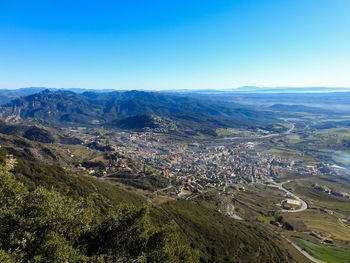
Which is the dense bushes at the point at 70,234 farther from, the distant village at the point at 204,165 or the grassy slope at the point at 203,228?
the distant village at the point at 204,165

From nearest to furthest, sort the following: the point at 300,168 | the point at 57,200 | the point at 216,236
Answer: the point at 57,200
the point at 216,236
the point at 300,168

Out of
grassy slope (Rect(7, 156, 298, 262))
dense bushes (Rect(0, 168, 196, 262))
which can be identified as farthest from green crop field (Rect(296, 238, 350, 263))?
dense bushes (Rect(0, 168, 196, 262))

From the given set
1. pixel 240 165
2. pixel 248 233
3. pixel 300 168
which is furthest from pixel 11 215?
pixel 300 168

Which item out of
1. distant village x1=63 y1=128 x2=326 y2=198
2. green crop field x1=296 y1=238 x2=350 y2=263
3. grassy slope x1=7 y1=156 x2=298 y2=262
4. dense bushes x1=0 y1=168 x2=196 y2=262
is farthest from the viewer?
distant village x1=63 y1=128 x2=326 y2=198

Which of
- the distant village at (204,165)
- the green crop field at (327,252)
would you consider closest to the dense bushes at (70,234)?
the green crop field at (327,252)

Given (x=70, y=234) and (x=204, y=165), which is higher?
(x=70, y=234)

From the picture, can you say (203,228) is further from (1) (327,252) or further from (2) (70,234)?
(2) (70,234)

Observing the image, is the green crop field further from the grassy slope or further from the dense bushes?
the dense bushes

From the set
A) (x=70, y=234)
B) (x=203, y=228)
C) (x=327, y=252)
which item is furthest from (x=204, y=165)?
(x=70, y=234)

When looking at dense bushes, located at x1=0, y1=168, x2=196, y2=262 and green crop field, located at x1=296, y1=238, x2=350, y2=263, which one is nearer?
dense bushes, located at x1=0, y1=168, x2=196, y2=262

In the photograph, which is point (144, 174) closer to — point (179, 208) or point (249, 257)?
point (179, 208)

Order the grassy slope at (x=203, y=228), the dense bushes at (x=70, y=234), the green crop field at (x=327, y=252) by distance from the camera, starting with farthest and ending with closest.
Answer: the green crop field at (x=327, y=252) < the grassy slope at (x=203, y=228) < the dense bushes at (x=70, y=234)
